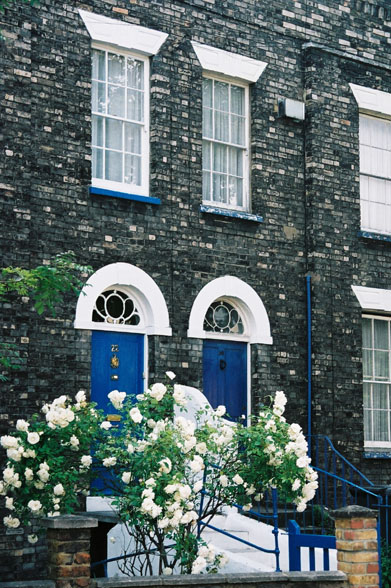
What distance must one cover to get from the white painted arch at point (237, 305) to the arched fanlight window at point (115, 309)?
2.56 ft

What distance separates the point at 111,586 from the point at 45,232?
207 inches

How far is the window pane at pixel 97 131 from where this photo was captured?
1280 cm

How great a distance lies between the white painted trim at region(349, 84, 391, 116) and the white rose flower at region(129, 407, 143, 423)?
775 cm

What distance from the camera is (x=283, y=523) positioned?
12.5 m

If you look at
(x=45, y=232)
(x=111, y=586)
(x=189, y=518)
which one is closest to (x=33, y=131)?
(x=45, y=232)

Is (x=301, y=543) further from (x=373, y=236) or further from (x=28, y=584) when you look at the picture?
(x=373, y=236)

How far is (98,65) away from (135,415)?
5.41 m

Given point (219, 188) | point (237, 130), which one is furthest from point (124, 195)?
point (237, 130)

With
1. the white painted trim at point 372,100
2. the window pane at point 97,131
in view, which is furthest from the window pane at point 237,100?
the window pane at point 97,131

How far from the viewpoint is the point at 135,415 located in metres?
9.43

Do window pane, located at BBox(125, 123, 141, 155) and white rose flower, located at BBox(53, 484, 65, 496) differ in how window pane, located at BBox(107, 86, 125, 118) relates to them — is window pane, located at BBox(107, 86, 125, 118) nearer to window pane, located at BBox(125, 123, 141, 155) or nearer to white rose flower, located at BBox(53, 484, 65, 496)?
window pane, located at BBox(125, 123, 141, 155)

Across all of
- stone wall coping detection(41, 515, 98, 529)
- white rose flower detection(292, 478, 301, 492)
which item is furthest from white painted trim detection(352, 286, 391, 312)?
stone wall coping detection(41, 515, 98, 529)

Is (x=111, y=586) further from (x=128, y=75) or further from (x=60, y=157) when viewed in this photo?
(x=128, y=75)

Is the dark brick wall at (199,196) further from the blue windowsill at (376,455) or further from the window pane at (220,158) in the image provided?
the window pane at (220,158)
